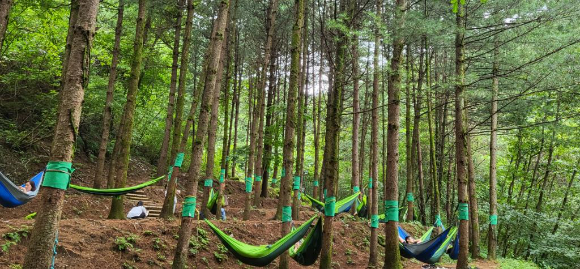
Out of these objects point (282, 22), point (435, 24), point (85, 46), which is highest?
point (282, 22)

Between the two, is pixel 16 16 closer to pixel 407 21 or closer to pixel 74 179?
pixel 74 179

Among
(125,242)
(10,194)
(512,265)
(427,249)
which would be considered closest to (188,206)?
(125,242)

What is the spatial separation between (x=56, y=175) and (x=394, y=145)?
427cm

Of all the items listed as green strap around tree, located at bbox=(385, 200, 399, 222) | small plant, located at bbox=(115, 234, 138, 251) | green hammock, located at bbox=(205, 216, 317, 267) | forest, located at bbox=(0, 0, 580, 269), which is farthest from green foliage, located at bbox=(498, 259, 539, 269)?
small plant, located at bbox=(115, 234, 138, 251)

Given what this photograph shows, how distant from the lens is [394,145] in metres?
5.23

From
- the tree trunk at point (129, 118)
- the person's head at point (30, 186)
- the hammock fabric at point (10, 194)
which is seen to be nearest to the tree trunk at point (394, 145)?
the tree trunk at point (129, 118)

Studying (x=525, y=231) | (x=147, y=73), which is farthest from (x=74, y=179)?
(x=525, y=231)

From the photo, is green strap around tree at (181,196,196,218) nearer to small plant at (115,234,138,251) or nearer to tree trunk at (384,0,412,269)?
small plant at (115,234,138,251)

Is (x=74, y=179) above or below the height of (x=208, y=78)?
below

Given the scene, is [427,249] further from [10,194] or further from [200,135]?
[10,194]

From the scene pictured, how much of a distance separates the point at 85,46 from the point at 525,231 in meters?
14.5

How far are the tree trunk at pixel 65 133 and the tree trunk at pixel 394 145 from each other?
4.05 metres

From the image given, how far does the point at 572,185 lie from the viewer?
12.8m

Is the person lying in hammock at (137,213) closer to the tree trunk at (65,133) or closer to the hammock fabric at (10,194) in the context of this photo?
the hammock fabric at (10,194)
